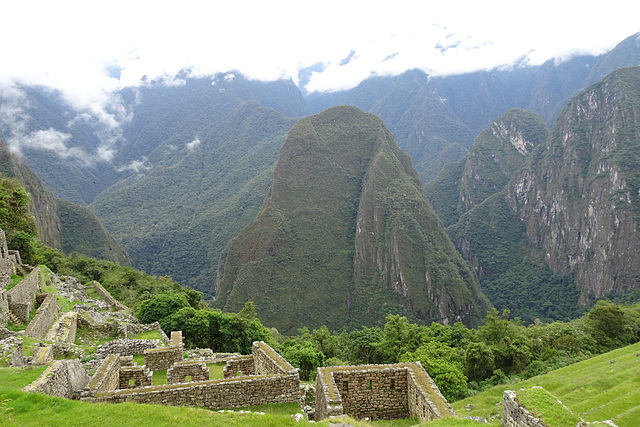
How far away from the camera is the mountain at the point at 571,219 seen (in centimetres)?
11856

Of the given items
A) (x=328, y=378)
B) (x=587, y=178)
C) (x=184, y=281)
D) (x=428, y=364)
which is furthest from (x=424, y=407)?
(x=587, y=178)

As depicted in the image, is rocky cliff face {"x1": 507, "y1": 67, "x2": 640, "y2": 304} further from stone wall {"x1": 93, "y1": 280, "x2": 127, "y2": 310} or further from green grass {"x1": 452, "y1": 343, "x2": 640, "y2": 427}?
stone wall {"x1": 93, "y1": 280, "x2": 127, "y2": 310}

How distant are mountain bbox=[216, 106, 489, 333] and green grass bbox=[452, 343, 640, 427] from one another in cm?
8571

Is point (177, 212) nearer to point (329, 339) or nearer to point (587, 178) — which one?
point (329, 339)

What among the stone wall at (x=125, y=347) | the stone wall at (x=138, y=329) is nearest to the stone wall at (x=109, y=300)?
the stone wall at (x=138, y=329)

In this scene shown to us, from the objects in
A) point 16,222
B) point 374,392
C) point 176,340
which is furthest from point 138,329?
point 16,222

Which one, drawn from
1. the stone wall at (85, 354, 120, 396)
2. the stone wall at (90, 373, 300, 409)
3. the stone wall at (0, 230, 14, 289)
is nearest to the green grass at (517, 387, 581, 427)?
the stone wall at (90, 373, 300, 409)

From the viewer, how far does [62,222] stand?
103 m

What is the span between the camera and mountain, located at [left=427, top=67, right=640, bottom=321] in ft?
389

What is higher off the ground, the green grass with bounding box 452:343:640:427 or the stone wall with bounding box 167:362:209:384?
the stone wall with bounding box 167:362:209:384

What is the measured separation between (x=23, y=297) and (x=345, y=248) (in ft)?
365

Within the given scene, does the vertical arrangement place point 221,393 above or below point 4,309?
below

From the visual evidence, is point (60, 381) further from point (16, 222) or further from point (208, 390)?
point (16, 222)

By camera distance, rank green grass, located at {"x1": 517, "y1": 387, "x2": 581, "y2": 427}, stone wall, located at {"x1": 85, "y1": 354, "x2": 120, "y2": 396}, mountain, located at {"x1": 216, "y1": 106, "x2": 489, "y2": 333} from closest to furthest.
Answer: green grass, located at {"x1": 517, "y1": 387, "x2": 581, "y2": 427} < stone wall, located at {"x1": 85, "y1": 354, "x2": 120, "y2": 396} < mountain, located at {"x1": 216, "y1": 106, "x2": 489, "y2": 333}
